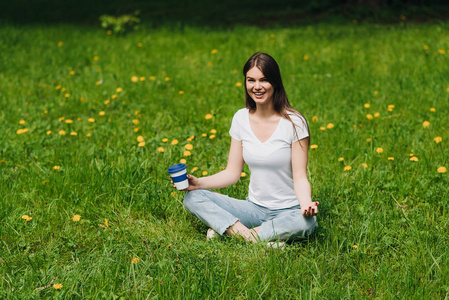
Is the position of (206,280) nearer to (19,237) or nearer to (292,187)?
(292,187)

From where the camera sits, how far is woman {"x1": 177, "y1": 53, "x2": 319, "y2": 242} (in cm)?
257

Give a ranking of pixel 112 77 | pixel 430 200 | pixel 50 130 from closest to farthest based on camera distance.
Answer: pixel 430 200
pixel 50 130
pixel 112 77

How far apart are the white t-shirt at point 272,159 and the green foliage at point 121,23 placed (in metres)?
5.36

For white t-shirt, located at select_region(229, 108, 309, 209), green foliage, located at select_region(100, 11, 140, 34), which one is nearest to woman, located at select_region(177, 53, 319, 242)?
white t-shirt, located at select_region(229, 108, 309, 209)

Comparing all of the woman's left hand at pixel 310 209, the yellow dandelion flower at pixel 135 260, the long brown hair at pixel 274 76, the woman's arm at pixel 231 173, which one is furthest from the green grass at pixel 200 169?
the long brown hair at pixel 274 76

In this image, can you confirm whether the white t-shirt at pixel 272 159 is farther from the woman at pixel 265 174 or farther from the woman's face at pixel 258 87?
the woman's face at pixel 258 87

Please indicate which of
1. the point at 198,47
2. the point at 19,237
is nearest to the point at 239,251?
the point at 19,237

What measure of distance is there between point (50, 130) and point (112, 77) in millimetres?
1507

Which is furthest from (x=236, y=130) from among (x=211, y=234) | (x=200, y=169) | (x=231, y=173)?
(x=200, y=169)

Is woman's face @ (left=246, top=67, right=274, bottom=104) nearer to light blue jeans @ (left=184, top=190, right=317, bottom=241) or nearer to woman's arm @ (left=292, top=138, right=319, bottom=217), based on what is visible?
woman's arm @ (left=292, top=138, right=319, bottom=217)

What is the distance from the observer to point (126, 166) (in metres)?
3.29

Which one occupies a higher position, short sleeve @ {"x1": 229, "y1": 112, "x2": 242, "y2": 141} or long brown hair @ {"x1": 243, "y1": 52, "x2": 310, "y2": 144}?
long brown hair @ {"x1": 243, "y1": 52, "x2": 310, "y2": 144}

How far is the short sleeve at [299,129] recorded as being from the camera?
2586mm

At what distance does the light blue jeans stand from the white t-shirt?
0.19 feet
